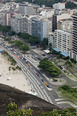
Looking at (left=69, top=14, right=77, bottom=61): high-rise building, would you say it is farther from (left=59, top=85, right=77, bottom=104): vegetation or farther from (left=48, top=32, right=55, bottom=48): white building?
(left=59, top=85, right=77, bottom=104): vegetation

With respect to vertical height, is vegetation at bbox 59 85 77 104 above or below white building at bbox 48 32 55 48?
below

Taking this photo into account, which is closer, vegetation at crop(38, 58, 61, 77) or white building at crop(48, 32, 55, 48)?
vegetation at crop(38, 58, 61, 77)

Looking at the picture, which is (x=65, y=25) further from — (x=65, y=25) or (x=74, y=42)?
(x=74, y=42)

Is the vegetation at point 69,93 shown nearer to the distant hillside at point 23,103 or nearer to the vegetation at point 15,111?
the distant hillside at point 23,103

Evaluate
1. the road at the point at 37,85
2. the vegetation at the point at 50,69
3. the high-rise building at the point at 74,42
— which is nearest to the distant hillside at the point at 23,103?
the road at the point at 37,85

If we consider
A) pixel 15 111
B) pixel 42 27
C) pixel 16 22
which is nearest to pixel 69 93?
pixel 15 111

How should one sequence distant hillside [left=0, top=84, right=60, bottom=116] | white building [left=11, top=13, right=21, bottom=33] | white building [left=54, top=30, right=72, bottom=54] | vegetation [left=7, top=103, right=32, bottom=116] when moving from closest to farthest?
vegetation [left=7, top=103, right=32, bottom=116] < distant hillside [left=0, top=84, right=60, bottom=116] < white building [left=54, top=30, right=72, bottom=54] < white building [left=11, top=13, right=21, bottom=33]

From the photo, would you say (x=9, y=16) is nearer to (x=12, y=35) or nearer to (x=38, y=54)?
(x=12, y=35)

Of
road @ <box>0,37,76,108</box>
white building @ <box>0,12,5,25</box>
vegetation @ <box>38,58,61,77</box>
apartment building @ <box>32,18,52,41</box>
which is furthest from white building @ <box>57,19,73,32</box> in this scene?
white building @ <box>0,12,5,25</box>
